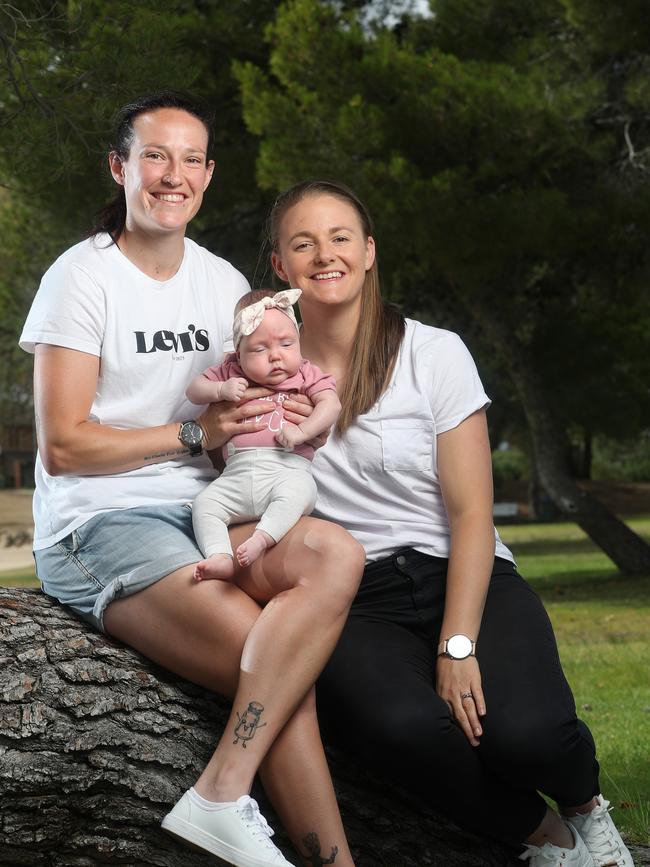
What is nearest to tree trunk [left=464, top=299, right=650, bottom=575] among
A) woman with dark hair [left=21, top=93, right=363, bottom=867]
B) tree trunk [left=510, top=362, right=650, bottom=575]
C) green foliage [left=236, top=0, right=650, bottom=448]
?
tree trunk [left=510, top=362, right=650, bottom=575]

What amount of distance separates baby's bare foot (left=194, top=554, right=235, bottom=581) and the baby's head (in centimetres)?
49

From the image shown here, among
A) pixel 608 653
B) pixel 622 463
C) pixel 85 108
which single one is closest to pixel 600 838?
pixel 85 108

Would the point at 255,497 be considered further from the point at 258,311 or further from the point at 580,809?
the point at 580,809

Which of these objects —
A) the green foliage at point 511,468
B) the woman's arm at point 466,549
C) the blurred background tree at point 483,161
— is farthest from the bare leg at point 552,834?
the green foliage at point 511,468

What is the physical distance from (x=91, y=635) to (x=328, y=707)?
0.58 metres

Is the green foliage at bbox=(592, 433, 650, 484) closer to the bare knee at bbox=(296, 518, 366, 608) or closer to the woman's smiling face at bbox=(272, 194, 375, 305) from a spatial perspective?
the woman's smiling face at bbox=(272, 194, 375, 305)

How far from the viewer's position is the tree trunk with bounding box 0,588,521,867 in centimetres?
237

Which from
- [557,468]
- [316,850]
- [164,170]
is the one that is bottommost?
[557,468]

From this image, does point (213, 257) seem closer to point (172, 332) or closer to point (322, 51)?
point (172, 332)

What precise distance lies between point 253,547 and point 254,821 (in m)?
0.57

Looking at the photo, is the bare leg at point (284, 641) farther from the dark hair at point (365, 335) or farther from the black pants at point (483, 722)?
the dark hair at point (365, 335)

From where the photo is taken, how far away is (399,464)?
2779 mm

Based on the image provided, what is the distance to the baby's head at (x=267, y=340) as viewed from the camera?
260 cm

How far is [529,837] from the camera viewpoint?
2.57 metres
